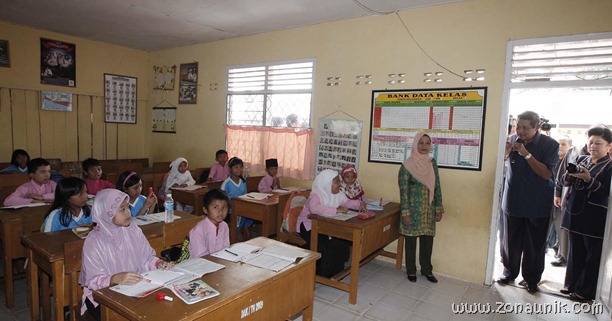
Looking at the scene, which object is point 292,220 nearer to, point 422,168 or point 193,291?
point 422,168

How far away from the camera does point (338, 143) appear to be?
4.54 metres

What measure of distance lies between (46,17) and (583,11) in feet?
20.7

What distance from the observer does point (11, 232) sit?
8.98 feet

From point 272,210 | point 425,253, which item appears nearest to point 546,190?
point 425,253

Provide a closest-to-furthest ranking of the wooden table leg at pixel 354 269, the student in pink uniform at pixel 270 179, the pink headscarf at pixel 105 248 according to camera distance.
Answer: the pink headscarf at pixel 105 248 < the wooden table leg at pixel 354 269 < the student in pink uniform at pixel 270 179

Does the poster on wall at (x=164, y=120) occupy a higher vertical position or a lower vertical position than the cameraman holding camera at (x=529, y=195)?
higher

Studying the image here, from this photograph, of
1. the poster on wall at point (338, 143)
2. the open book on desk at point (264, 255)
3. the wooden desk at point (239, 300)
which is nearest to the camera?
the wooden desk at point (239, 300)

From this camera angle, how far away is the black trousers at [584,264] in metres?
3.17

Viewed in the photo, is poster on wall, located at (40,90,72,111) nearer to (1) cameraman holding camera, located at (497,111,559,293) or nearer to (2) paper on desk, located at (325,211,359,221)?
(2) paper on desk, located at (325,211,359,221)

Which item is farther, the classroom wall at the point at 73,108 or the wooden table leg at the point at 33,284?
the classroom wall at the point at 73,108

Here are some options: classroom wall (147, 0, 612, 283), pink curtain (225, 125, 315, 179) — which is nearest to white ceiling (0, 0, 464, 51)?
classroom wall (147, 0, 612, 283)

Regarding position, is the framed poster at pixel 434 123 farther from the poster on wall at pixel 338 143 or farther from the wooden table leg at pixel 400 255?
the wooden table leg at pixel 400 255

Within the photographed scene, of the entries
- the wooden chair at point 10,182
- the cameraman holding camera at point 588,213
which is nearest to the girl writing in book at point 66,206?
the wooden chair at point 10,182
